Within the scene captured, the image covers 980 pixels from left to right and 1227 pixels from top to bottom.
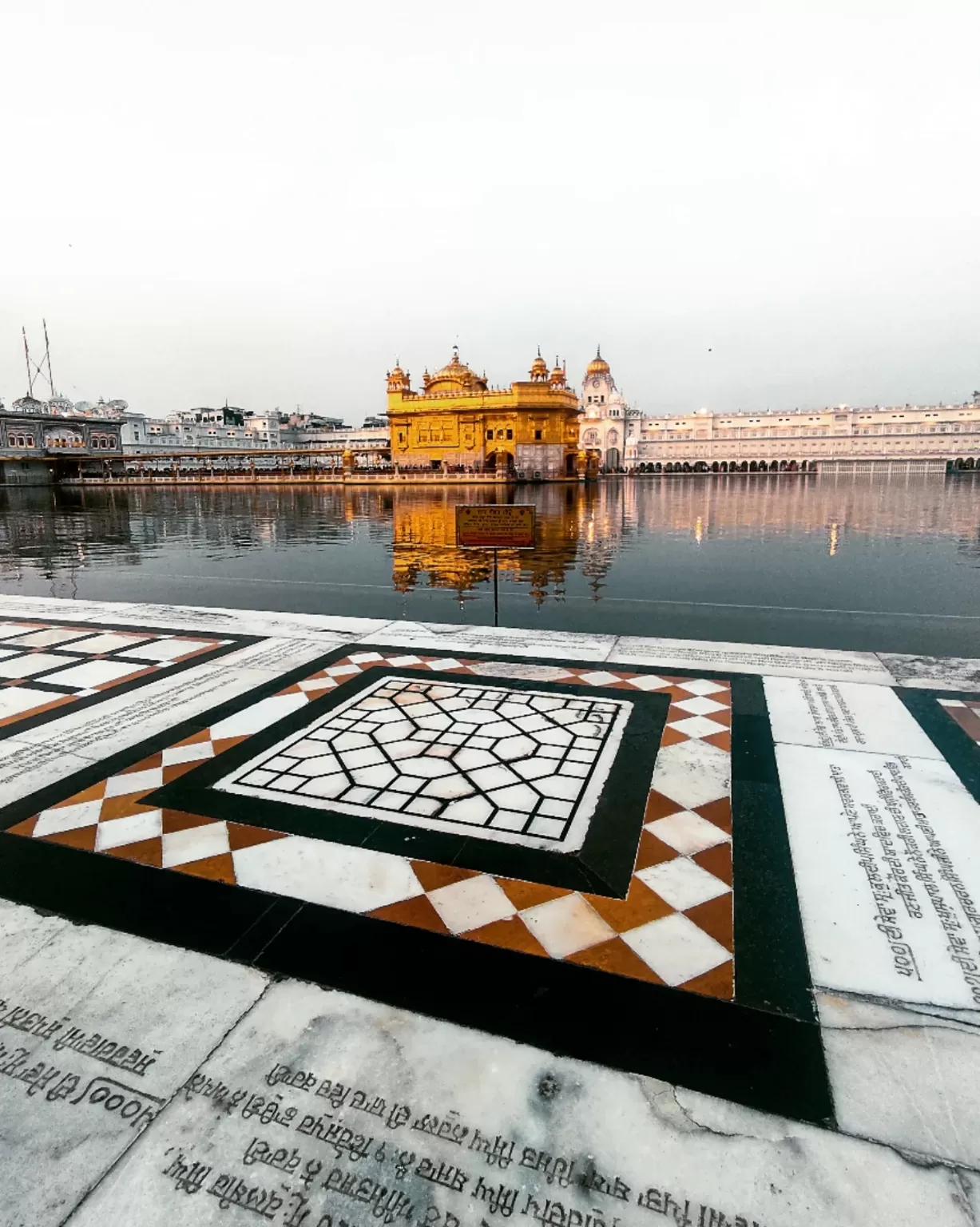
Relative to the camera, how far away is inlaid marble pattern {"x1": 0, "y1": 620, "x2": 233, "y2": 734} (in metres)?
5.44

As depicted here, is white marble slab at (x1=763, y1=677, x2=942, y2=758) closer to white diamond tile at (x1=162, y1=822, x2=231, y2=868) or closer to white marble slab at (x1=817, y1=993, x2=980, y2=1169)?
white marble slab at (x1=817, y1=993, x2=980, y2=1169)

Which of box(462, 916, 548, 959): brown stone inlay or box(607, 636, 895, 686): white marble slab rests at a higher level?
box(607, 636, 895, 686): white marble slab

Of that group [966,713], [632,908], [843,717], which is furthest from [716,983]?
[966,713]

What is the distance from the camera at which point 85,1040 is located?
7.20 ft

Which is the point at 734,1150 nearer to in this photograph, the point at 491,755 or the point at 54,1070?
the point at 54,1070

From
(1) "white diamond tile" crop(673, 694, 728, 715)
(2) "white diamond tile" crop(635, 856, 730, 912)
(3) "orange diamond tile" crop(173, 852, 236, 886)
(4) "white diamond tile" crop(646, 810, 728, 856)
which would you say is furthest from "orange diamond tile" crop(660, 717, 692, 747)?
(3) "orange diamond tile" crop(173, 852, 236, 886)

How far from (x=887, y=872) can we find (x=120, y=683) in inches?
234

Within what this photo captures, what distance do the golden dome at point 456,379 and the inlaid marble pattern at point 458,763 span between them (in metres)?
71.1

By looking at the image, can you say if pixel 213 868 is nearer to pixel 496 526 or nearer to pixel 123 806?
pixel 123 806

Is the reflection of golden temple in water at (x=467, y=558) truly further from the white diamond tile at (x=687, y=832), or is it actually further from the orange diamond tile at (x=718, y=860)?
the orange diamond tile at (x=718, y=860)

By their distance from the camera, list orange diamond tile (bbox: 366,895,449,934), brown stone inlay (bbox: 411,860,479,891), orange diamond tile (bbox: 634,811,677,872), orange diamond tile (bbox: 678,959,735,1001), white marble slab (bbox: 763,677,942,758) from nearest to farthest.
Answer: orange diamond tile (bbox: 678,959,735,1001)
orange diamond tile (bbox: 366,895,449,934)
brown stone inlay (bbox: 411,860,479,891)
orange diamond tile (bbox: 634,811,677,872)
white marble slab (bbox: 763,677,942,758)

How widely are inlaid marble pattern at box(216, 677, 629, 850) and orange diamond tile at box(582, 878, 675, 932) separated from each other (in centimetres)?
42

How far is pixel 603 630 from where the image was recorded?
7.94m

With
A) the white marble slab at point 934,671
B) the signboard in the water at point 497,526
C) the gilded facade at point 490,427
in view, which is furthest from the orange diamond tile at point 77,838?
the gilded facade at point 490,427
